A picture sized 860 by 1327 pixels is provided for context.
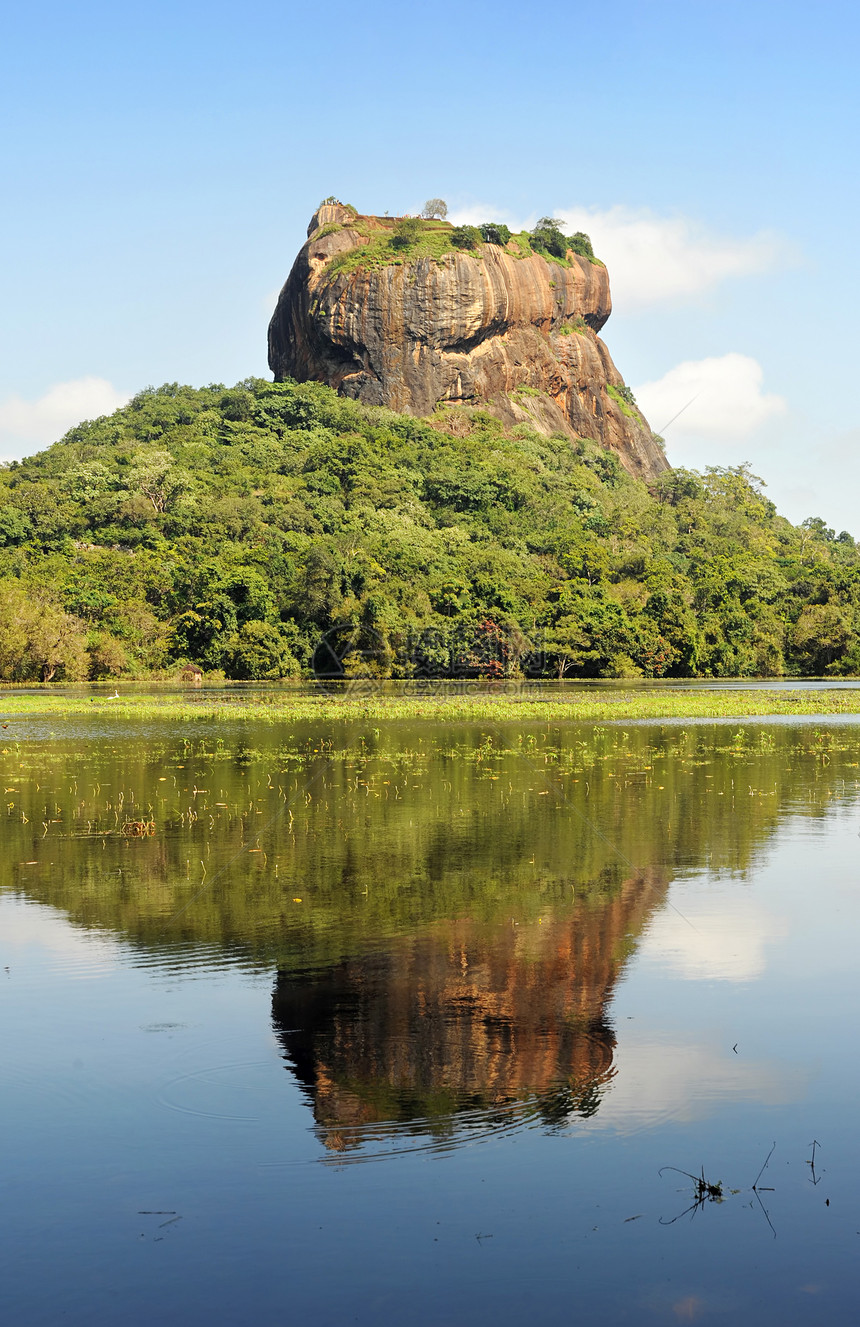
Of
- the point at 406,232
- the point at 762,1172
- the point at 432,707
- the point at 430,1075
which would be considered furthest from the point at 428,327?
the point at 762,1172

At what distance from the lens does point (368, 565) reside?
7500cm

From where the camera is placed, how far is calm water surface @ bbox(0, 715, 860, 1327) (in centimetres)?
531

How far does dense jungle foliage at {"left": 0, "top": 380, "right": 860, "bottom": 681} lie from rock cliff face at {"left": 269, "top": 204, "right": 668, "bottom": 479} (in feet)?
34.6

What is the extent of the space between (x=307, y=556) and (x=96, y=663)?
15.9 meters

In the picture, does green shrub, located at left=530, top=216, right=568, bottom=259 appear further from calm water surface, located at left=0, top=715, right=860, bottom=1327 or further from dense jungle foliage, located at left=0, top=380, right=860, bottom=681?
calm water surface, located at left=0, top=715, right=860, bottom=1327

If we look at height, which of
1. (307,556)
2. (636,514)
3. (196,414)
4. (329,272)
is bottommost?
(307,556)

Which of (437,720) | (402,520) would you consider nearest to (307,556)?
(402,520)

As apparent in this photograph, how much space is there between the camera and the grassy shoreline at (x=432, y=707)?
1566 inches

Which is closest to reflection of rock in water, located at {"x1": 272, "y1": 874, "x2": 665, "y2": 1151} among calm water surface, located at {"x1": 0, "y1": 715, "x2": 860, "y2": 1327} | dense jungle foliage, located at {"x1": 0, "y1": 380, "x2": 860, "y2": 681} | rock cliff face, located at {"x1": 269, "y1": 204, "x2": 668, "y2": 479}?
calm water surface, located at {"x1": 0, "y1": 715, "x2": 860, "y2": 1327}

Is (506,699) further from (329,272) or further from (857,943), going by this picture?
(329,272)

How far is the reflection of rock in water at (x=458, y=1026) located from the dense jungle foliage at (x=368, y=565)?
56312mm

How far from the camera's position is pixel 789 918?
11.6 metres

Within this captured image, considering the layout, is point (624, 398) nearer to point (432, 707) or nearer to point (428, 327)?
point (428, 327)

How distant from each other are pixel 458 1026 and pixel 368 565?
67444 millimetres
